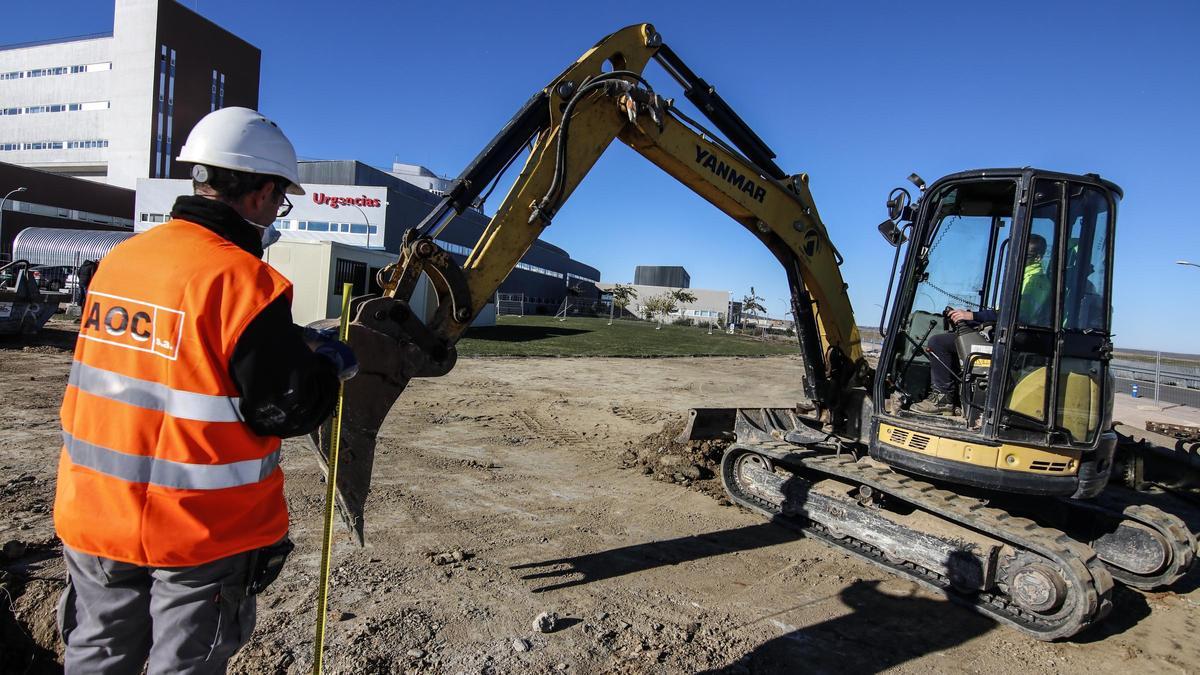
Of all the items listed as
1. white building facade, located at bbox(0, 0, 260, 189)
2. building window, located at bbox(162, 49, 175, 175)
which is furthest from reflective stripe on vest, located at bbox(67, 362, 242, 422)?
building window, located at bbox(162, 49, 175, 175)

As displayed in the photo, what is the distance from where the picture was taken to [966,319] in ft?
17.7

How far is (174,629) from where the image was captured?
1.82 m

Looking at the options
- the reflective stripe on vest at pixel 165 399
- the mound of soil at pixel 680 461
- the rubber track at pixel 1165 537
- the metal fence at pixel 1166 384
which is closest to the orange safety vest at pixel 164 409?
the reflective stripe on vest at pixel 165 399

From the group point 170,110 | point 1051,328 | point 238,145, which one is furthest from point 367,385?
point 170,110

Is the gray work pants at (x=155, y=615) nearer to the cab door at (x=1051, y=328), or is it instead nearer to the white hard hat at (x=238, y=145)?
the white hard hat at (x=238, y=145)

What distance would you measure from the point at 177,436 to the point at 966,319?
18.0ft

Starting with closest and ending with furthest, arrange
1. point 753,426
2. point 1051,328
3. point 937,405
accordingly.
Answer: point 1051,328
point 937,405
point 753,426

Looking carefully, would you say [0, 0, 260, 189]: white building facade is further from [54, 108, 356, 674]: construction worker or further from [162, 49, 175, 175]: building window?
[54, 108, 356, 674]: construction worker

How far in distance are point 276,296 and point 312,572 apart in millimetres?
3025

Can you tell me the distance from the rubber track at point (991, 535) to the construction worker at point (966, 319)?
27.4 inches

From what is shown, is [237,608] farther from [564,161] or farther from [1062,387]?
[1062,387]

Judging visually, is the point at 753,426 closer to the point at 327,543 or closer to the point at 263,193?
the point at 327,543

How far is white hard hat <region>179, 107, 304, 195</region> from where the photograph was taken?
1983 millimetres

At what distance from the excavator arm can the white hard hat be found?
69.2 inches
